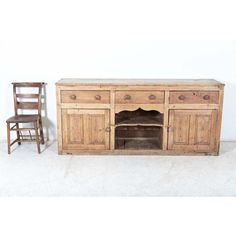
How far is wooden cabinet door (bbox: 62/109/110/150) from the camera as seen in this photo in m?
3.92

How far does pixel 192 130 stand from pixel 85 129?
4.17ft

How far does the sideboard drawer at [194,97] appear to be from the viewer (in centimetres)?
386

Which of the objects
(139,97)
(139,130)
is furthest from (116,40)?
(139,130)

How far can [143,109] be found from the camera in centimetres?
391

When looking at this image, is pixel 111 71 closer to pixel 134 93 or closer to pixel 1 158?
pixel 134 93

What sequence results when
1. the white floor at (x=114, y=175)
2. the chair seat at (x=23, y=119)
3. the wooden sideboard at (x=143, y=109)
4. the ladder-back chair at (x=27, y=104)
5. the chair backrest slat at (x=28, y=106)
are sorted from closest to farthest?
the white floor at (x=114, y=175), the wooden sideboard at (x=143, y=109), the chair seat at (x=23, y=119), the ladder-back chair at (x=27, y=104), the chair backrest slat at (x=28, y=106)

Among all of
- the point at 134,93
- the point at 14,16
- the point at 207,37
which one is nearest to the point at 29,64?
the point at 14,16

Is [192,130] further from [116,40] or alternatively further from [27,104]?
[27,104]

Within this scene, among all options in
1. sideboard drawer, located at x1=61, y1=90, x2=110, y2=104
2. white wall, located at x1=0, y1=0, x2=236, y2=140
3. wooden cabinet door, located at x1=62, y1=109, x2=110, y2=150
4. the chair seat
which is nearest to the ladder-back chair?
the chair seat

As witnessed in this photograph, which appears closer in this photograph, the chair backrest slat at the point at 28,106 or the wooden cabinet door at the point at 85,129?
the wooden cabinet door at the point at 85,129

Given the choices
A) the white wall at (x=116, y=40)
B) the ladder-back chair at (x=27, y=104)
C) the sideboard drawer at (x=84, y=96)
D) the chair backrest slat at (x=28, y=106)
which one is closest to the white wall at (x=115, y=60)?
the white wall at (x=116, y=40)

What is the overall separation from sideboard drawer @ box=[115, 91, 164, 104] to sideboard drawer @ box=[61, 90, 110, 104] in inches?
5.7

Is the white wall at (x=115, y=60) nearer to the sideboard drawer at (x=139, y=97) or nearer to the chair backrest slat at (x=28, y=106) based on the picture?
the chair backrest slat at (x=28, y=106)

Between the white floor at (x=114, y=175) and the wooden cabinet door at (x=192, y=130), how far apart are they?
0.14m
